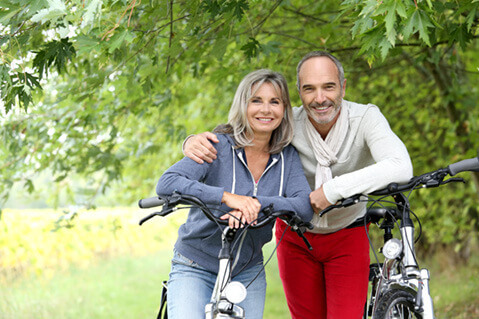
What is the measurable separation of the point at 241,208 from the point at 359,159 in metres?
0.99

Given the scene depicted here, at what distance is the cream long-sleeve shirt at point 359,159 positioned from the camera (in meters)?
2.73

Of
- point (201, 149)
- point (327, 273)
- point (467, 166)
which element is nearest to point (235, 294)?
point (201, 149)

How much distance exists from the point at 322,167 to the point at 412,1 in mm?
990

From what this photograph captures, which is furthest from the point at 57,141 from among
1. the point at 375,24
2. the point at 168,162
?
the point at 375,24

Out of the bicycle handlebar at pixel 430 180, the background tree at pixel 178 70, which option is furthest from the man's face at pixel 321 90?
the bicycle handlebar at pixel 430 180

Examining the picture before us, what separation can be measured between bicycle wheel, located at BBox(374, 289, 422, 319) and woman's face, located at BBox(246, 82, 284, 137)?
0.99 metres

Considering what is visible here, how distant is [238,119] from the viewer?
3.02 m

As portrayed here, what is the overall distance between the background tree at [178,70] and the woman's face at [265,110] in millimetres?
497

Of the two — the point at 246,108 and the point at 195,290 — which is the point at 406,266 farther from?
the point at 246,108

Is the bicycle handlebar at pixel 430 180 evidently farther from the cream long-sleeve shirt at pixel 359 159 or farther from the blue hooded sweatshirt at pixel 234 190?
the blue hooded sweatshirt at pixel 234 190

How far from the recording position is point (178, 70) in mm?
5301

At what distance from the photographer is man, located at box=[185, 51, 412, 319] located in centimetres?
308

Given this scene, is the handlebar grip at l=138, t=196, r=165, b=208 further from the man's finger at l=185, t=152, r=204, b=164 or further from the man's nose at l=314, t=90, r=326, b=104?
the man's nose at l=314, t=90, r=326, b=104

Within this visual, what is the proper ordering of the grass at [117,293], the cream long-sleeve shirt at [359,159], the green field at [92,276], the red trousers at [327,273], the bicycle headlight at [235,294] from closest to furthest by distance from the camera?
the bicycle headlight at [235,294]
the cream long-sleeve shirt at [359,159]
the red trousers at [327,273]
the grass at [117,293]
the green field at [92,276]
